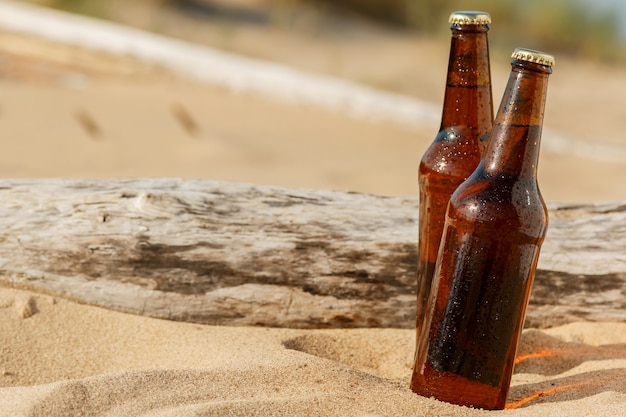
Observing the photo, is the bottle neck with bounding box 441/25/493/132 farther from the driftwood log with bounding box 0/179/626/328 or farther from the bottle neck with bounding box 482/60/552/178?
the driftwood log with bounding box 0/179/626/328

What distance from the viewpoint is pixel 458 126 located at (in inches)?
93.2

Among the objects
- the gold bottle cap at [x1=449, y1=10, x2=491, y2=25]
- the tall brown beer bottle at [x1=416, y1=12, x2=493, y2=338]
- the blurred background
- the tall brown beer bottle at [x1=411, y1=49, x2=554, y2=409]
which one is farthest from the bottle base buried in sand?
the blurred background

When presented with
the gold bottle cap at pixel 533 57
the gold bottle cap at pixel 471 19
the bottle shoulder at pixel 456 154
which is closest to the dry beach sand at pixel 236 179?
the bottle shoulder at pixel 456 154

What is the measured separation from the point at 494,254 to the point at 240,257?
36.7 inches

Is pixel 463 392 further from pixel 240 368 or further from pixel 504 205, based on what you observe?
pixel 240 368

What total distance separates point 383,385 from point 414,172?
4180mm

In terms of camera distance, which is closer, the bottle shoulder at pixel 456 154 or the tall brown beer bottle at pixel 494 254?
the tall brown beer bottle at pixel 494 254

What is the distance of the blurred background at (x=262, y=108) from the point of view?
19.9 feet

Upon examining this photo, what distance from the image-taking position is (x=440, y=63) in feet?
37.0

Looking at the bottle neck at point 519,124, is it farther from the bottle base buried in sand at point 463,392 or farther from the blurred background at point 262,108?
the blurred background at point 262,108

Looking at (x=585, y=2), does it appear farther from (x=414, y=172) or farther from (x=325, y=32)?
(x=414, y=172)

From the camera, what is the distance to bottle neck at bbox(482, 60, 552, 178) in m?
2.05

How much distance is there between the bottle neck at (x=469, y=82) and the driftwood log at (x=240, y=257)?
1.88ft

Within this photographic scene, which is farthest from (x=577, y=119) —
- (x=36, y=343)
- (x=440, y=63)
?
(x=36, y=343)
